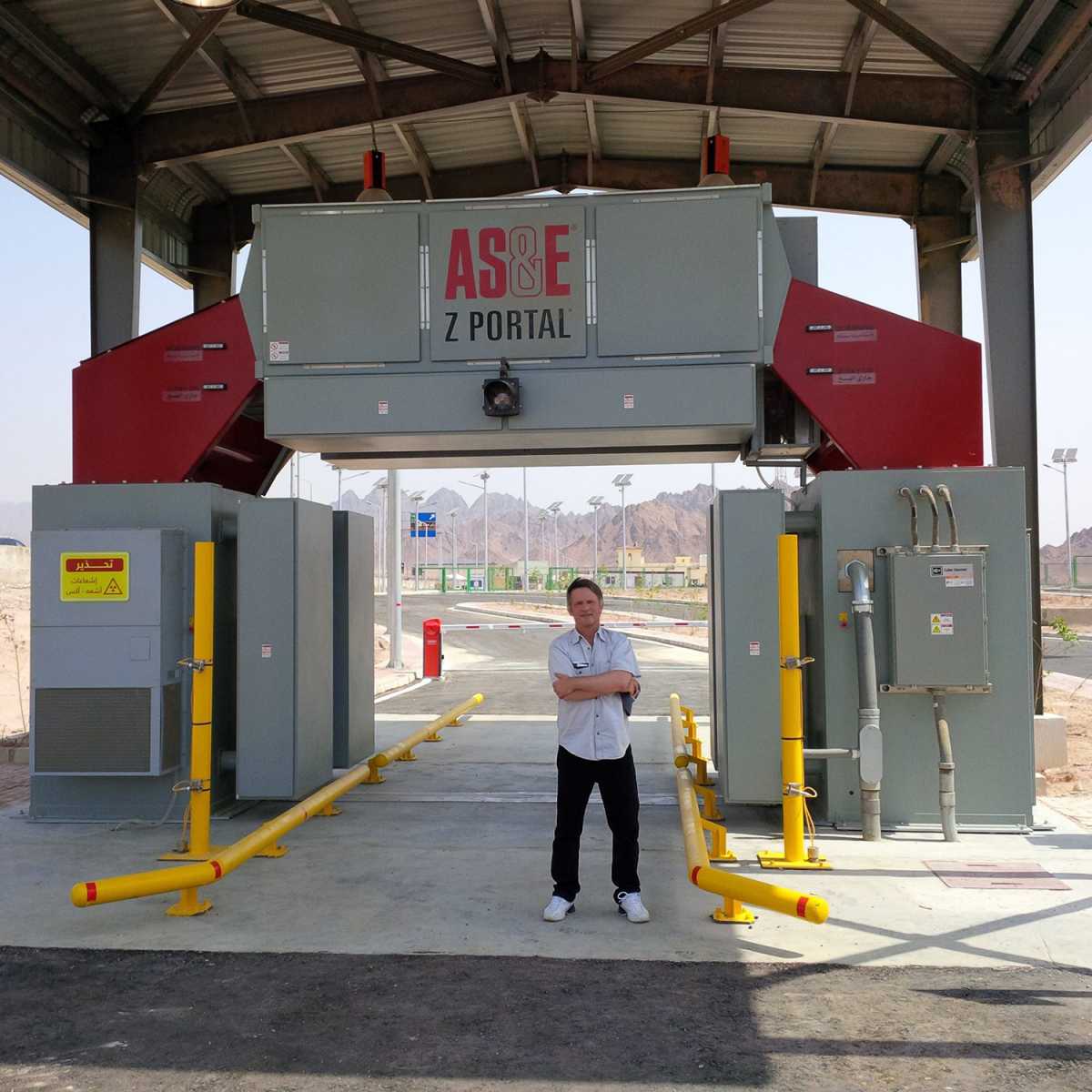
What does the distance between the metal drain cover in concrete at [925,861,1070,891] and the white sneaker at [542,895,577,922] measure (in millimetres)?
2391

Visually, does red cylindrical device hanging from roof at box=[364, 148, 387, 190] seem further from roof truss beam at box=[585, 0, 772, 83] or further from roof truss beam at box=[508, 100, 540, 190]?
roof truss beam at box=[508, 100, 540, 190]

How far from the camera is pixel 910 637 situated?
7.80m

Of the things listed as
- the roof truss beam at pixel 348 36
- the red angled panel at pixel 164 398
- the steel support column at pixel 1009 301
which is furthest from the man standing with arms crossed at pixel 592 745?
the steel support column at pixel 1009 301

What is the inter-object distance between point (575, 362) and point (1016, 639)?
3.79m

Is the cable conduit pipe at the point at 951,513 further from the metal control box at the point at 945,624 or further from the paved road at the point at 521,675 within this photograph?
the paved road at the point at 521,675

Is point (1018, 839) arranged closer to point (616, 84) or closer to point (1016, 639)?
point (1016, 639)

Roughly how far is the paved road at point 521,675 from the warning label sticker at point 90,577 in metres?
8.15

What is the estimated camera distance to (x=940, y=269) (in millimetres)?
14445

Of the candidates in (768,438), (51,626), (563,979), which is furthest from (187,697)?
(768,438)

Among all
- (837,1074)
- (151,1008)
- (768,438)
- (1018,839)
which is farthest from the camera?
(768,438)

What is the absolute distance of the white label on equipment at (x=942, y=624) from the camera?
7.77 meters

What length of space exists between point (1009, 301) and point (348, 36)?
7.32 meters

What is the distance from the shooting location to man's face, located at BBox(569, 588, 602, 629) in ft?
19.4

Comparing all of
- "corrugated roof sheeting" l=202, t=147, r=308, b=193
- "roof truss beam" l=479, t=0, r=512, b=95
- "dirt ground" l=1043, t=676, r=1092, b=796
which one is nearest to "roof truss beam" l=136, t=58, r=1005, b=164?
"roof truss beam" l=479, t=0, r=512, b=95
